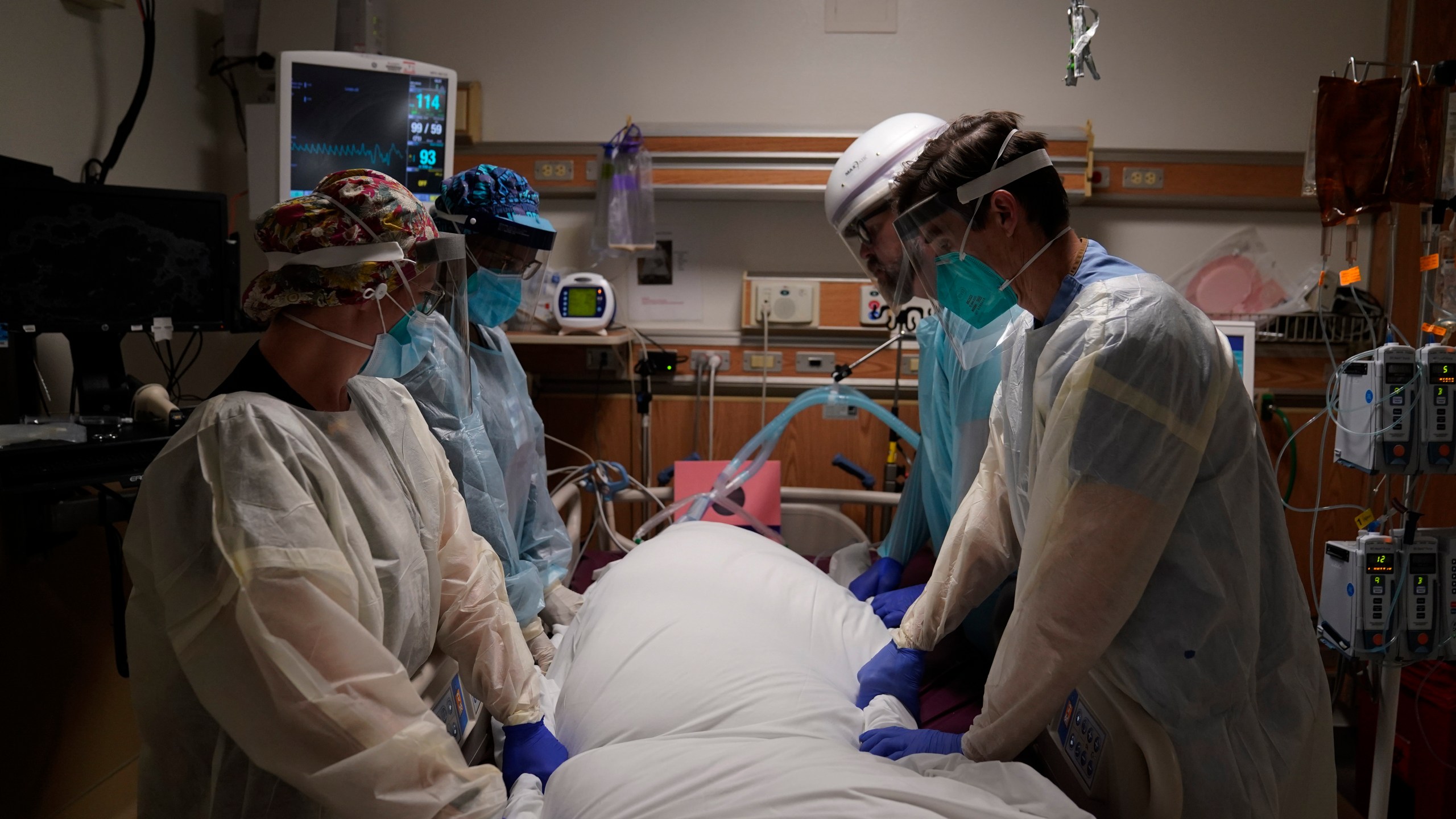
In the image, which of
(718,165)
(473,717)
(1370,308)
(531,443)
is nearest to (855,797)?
(473,717)

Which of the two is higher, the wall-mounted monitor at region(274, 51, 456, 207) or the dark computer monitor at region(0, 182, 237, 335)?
the wall-mounted monitor at region(274, 51, 456, 207)

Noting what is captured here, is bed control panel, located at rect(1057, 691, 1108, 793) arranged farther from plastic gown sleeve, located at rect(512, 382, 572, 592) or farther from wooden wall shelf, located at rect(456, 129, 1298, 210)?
wooden wall shelf, located at rect(456, 129, 1298, 210)

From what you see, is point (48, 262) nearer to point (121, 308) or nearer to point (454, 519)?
point (121, 308)

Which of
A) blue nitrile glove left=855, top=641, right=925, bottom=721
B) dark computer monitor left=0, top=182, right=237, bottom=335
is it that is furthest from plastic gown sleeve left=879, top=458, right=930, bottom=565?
dark computer monitor left=0, top=182, right=237, bottom=335

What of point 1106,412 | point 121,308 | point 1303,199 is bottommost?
point 1106,412

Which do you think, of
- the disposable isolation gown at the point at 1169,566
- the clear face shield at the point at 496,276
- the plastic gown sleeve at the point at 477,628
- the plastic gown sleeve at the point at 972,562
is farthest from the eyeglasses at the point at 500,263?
the disposable isolation gown at the point at 1169,566

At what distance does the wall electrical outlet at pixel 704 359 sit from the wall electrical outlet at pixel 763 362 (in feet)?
0.19

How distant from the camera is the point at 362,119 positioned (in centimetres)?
247

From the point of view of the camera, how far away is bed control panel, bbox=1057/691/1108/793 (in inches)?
45.1

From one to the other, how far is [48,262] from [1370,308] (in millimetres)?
3772

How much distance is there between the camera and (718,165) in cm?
288

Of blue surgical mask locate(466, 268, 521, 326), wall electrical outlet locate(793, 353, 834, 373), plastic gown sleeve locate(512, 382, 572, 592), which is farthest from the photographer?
wall electrical outlet locate(793, 353, 834, 373)

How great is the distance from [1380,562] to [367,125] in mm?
2824

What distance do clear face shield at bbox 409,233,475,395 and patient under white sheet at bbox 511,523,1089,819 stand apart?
58cm
